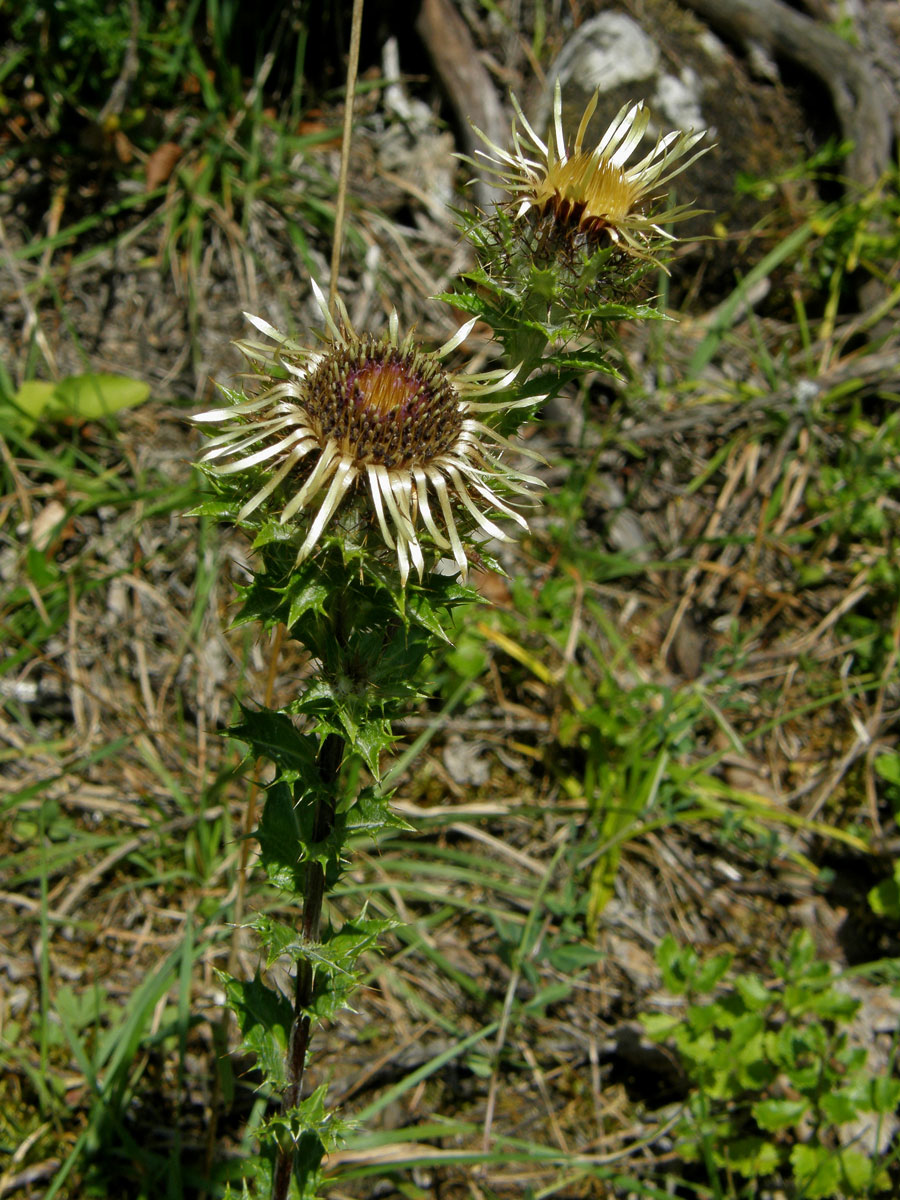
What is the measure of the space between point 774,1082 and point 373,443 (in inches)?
80.7

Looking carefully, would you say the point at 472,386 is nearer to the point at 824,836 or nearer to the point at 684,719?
the point at 684,719

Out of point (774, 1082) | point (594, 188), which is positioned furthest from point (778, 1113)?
point (594, 188)

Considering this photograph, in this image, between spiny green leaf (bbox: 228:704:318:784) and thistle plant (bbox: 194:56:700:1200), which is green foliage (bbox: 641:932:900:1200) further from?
spiny green leaf (bbox: 228:704:318:784)

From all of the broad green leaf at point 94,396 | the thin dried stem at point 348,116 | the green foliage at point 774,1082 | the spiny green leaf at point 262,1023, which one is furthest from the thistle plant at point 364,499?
the broad green leaf at point 94,396

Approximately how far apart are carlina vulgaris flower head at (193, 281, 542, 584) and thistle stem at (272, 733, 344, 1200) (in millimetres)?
342

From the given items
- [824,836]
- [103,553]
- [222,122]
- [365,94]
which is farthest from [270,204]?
[824,836]

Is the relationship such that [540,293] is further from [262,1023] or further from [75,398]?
[75,398]

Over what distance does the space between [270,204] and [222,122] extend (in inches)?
14.1

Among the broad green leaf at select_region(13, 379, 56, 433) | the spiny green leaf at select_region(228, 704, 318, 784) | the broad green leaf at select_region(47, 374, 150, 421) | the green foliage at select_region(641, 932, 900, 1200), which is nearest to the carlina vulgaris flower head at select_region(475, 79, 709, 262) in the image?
the spiny green leaf at select_region(228, 704, 318, 784)

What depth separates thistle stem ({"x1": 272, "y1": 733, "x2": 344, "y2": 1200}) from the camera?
1301 mm

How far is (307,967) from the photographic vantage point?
53.9 inches

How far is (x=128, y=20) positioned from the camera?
10.1 feet

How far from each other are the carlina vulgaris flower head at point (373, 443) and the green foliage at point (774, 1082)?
5.01 feet

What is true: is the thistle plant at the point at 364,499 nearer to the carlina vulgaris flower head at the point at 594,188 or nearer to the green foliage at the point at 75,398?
the carlina vulgaris flower head at the point at 594,188
